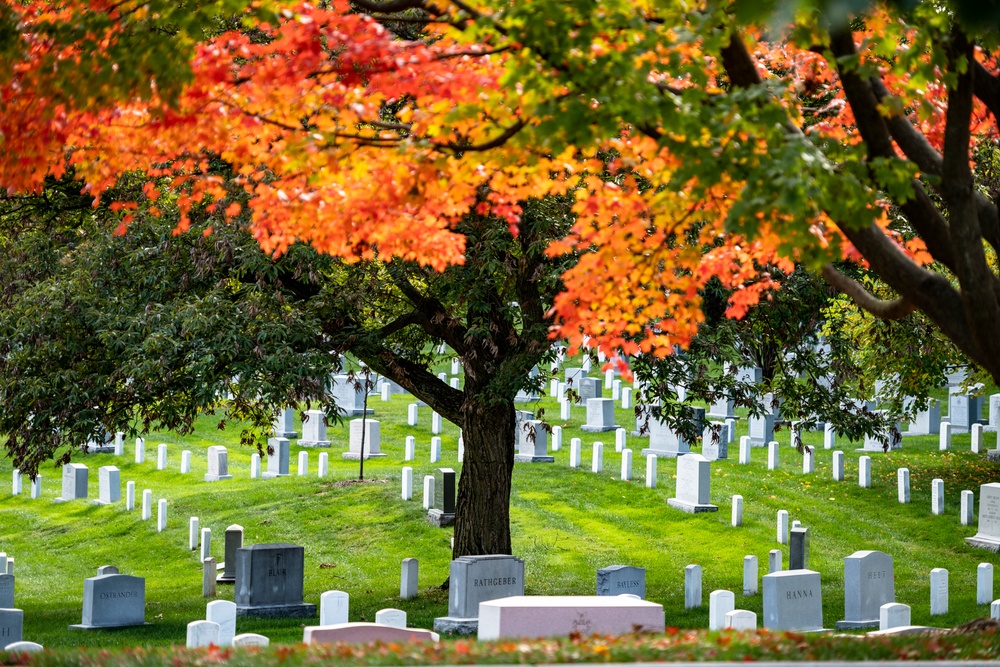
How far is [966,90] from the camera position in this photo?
824cm

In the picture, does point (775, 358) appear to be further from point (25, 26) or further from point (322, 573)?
point (25, 26)

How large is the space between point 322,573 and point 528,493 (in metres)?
6.07

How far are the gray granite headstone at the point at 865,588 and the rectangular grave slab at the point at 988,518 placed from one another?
603 centimetres

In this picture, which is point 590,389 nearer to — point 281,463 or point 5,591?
point 281,463

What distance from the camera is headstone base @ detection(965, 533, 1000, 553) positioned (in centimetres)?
2075

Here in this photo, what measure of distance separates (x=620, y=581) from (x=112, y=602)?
6990 mm

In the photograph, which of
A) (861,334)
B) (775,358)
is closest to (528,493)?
(861,334)

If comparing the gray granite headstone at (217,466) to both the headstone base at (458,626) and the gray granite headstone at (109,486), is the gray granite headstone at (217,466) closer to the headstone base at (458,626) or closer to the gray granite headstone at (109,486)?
the gray granite headstone at (109,486)

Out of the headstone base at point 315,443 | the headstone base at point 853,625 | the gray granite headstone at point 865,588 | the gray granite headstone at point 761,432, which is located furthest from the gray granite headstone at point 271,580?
the gray granite headstone at point 761,432

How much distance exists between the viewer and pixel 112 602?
1595cm

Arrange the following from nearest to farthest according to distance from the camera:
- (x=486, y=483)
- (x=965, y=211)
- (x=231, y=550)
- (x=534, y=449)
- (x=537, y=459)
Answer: (x=965, y=211)
(x=486, y=483)
(x=231, y=550)
(x=537, y=459)
(x=534, y=449)

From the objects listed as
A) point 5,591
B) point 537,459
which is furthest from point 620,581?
point 537,459

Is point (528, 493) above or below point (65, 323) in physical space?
below

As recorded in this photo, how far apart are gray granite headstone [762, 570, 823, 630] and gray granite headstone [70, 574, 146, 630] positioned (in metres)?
8.42
